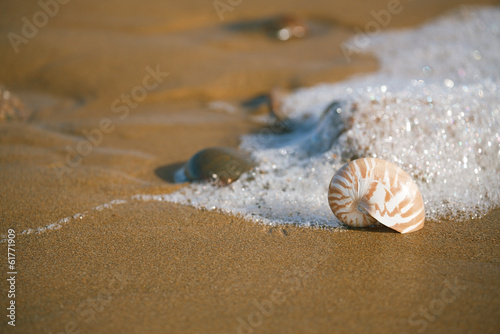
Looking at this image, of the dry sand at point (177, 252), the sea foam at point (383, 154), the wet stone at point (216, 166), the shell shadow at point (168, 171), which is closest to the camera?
the dry sand at point (177, 252)

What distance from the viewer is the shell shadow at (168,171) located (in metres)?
3.42

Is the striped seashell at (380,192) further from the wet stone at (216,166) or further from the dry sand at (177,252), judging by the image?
the wet stone at (216,166)

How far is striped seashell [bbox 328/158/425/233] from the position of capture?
242 cm

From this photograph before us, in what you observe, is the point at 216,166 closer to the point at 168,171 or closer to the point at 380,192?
the point at 168,171

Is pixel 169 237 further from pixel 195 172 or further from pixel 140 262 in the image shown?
pixel 195 172

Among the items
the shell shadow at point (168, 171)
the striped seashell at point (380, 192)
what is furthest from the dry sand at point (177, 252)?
the striped seashell at point (380, 192)

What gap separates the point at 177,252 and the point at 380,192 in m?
1.19

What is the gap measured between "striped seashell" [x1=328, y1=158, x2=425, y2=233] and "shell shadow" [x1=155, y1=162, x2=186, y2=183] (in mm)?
1429

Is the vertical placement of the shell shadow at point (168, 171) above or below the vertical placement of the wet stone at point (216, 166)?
below

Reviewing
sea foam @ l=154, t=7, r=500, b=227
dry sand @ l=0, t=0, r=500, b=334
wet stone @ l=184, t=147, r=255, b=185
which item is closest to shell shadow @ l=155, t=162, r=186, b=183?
dry sand @ l=0, t=0, r=500, b=334

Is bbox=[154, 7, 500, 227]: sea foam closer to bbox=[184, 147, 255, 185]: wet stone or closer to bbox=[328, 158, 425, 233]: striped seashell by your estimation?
bbox=[184, 147, 255, 185]: wet stone

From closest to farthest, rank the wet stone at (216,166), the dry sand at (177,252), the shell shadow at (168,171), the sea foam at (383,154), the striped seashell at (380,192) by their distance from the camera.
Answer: the dry sand at (177,252) < the striped seashell at (380,192) < the sea foam at (383,154) < the wet stone at (216,166) < the shell shadow at (168,171)

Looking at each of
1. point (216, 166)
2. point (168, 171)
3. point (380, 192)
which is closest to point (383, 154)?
point (380, 192)

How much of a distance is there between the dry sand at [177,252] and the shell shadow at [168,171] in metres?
0.02
